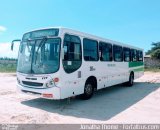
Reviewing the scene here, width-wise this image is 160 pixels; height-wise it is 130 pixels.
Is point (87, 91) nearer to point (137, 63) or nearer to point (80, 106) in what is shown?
point (80, 106)

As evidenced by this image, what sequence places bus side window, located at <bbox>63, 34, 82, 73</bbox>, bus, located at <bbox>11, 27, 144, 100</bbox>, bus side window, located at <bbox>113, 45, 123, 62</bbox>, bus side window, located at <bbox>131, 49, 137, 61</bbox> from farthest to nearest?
bus side window, located at <bbox>131, 49, 137, 61</bbox> → bus side window, located at <bbox>113, 45, 123, 62</bbox> → bus side window, located at <bbox>63, 34, 82, 73</bbox> → bus, located at <bbox>11, 27, 144, 100</bbox>

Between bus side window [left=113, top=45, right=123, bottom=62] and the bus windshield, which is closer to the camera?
the bus windshield

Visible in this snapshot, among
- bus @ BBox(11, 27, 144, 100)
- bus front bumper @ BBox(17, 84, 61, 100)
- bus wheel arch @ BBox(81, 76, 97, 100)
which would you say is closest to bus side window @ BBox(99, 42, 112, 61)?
bus @ BBox(11, 27, 144, 100)

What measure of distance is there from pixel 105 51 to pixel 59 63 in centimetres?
442

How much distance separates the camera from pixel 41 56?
8.68 metres

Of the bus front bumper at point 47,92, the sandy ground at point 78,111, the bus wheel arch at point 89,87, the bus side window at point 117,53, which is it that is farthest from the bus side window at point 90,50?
the bus side window at point 117,53

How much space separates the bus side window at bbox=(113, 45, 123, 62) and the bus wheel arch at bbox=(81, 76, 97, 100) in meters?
3.19

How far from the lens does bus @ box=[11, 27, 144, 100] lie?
8.34 meters

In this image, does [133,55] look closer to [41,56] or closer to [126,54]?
[126,54]

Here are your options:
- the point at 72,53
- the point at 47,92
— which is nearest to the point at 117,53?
the point at 72,53

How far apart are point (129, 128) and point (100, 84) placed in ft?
16.7

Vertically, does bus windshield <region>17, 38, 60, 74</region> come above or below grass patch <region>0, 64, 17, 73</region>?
above

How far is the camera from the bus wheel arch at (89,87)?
33.4 ft

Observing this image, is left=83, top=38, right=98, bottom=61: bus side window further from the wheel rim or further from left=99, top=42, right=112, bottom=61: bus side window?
the wheel rim
